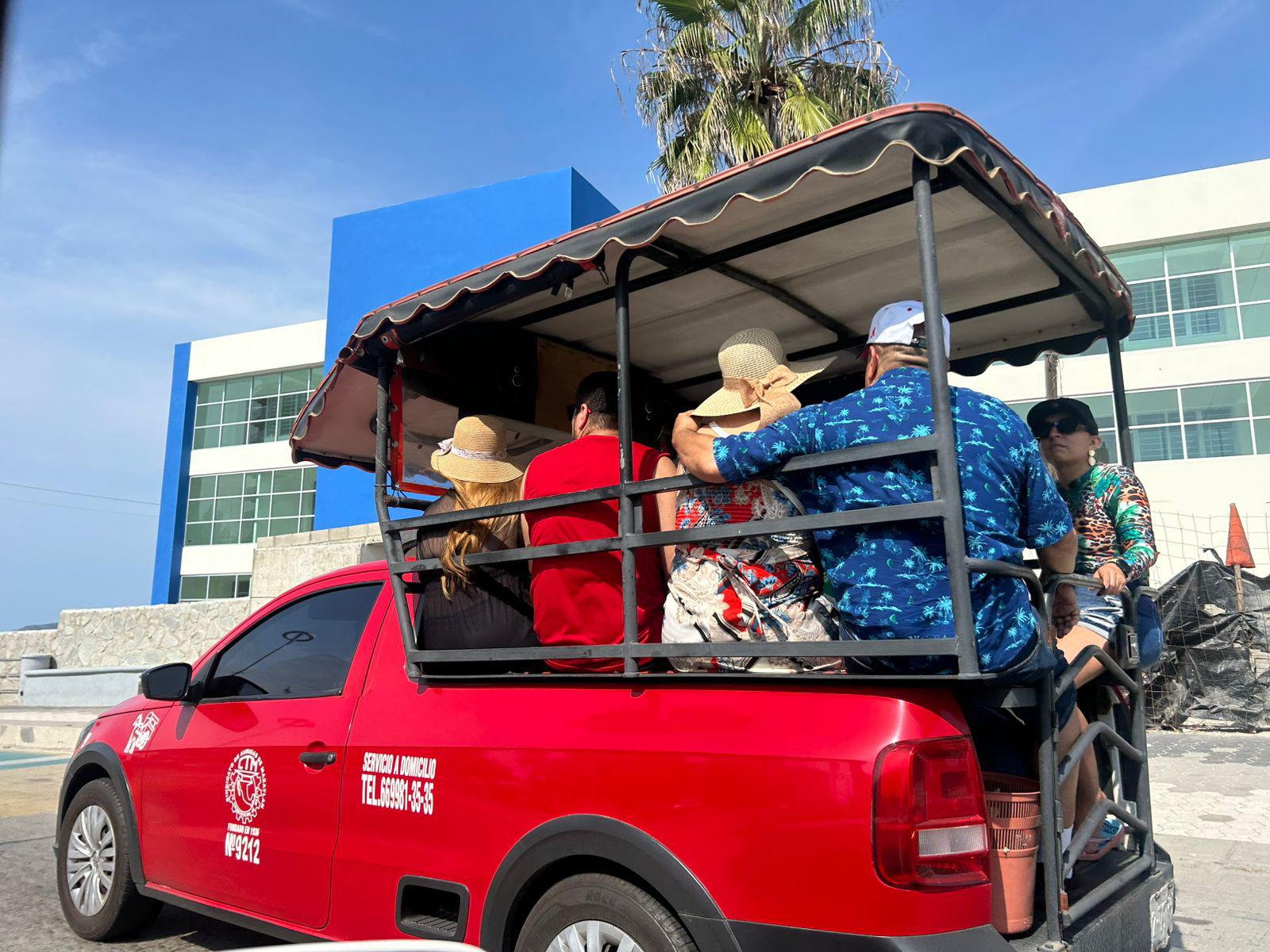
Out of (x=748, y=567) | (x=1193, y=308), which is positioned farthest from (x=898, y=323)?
(x=1193, y=308)

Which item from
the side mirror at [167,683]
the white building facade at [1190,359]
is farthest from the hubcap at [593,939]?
the white building facade at [1190,359]

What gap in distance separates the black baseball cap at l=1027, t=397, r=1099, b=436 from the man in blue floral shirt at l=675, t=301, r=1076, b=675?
1322 millimetres

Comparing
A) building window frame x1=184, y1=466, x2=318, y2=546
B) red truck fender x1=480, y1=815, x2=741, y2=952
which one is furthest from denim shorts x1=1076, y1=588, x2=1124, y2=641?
building window frame x1=184, y1=466, x2=318, y2=546

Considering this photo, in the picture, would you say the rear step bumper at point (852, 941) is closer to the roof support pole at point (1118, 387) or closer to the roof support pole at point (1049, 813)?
the roof support pole at point (1049, 813)

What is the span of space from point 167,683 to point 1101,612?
3.91 metres

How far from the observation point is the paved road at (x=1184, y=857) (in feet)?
15.5

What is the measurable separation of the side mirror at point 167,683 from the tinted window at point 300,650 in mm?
114

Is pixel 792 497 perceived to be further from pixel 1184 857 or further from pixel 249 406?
pixel 249 406

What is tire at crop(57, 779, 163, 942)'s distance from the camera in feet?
14.4

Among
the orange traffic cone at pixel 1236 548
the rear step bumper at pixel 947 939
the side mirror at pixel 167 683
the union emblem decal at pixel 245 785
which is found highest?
the orange traffic cone at pixel 1236 548

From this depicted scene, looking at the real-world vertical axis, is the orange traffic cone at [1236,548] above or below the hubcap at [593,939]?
above

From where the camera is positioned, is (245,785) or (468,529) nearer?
(468,529)

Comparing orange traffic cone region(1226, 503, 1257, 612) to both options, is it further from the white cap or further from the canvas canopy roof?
the white cap

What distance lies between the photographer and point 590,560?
3.23m
